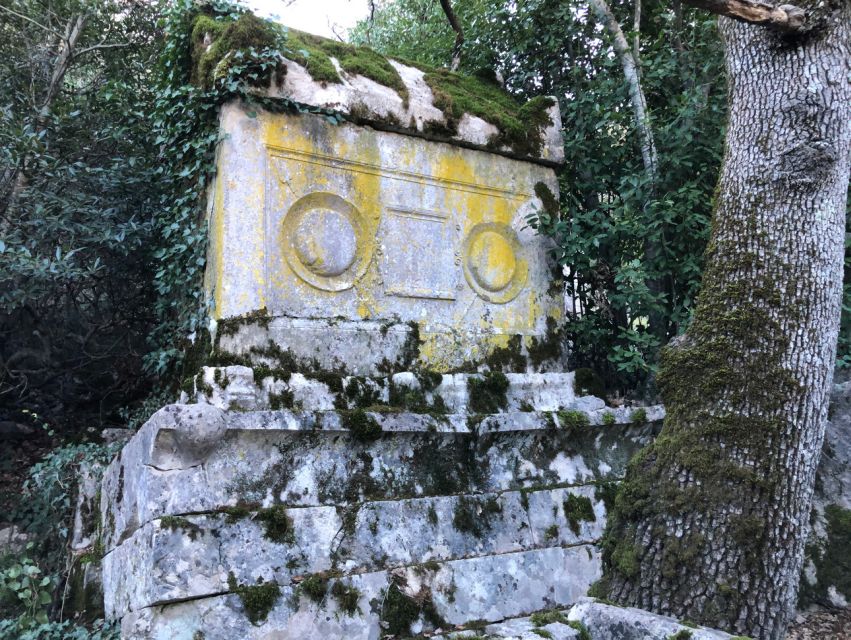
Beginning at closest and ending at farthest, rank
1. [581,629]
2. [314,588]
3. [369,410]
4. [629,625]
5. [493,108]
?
[629,625], [581,629], [314,588], [369,410], [493,108]

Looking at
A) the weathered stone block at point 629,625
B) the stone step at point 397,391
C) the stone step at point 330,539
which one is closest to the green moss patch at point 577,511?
the stone step at point 330,539

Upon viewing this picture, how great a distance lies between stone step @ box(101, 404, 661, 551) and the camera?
343cm

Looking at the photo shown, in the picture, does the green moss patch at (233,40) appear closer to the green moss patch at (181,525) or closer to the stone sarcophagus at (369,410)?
the stone sarcophagus at (369,410)

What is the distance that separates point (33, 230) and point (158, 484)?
303cm

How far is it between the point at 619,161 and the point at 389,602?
396 cm

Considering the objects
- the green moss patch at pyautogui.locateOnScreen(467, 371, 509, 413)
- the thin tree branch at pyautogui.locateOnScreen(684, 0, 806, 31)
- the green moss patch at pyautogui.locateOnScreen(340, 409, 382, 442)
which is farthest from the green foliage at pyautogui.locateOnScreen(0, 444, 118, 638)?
the thin tree branch at pyautogui.locateOnScreen(684, 0, 806, 31)

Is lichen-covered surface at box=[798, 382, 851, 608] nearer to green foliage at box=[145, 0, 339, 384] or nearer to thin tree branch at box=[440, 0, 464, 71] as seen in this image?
green foliage at box=[145, 0, 339, 384]

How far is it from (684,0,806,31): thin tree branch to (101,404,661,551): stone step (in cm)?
238

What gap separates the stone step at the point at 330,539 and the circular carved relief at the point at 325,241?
1.38 meters

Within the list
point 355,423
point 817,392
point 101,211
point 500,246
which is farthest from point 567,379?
point 101,211

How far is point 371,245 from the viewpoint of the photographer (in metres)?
4.50

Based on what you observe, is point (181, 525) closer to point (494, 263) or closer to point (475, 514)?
point (475, 514)

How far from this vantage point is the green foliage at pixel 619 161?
5219 millimetres

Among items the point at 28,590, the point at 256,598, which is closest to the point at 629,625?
the point at 256,598
